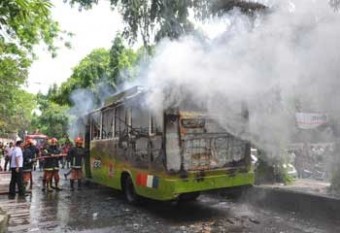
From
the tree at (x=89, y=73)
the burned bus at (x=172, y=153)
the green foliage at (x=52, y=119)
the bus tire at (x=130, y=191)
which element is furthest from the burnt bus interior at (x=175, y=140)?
the green foliage at (x=52, y=119)

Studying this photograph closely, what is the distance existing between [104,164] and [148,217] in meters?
3.17

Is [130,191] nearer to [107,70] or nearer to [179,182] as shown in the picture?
[179,182]

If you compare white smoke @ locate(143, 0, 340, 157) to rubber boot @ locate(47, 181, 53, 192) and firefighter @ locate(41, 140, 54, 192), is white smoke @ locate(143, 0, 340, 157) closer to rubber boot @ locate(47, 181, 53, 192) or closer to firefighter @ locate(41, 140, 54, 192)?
firefighter @ locate(41, 140, 54, 192)

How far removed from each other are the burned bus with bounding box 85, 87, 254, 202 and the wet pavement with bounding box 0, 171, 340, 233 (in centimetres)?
48

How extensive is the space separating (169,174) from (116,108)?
2913 mm

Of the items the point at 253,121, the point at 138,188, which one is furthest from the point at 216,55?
the point at 138,188

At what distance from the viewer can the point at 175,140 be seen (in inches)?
325

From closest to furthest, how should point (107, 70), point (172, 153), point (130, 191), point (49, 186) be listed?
point (172, 153) → point (130, 191) → point (49, 186) → point (107, 70)

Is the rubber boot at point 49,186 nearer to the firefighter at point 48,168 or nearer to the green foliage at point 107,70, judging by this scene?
the firefighter at point 48,168

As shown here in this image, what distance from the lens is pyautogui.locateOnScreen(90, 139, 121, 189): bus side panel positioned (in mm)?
10656

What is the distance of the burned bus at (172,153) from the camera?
823 cm

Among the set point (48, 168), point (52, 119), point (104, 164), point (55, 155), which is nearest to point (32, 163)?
→ point (48, 168)

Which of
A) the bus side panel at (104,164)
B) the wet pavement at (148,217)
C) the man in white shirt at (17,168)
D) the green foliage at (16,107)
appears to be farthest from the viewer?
the green foliage at (16,107)

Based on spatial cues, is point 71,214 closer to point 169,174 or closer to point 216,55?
point 169,174
